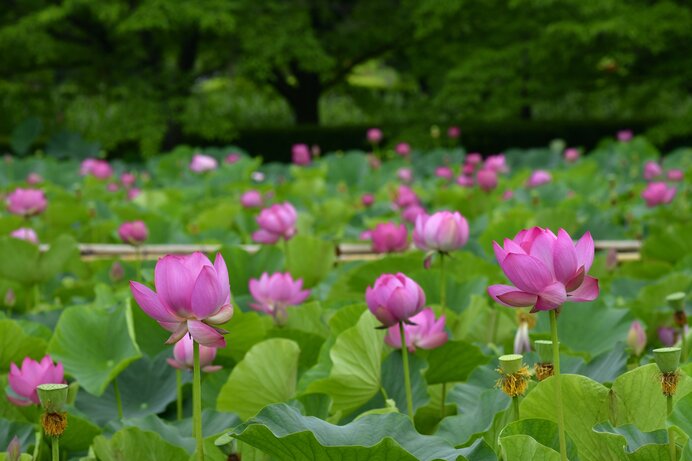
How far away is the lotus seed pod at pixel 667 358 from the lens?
834 millimetres

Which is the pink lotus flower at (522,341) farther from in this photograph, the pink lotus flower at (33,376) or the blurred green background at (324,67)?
the blurred green background at (324,67)

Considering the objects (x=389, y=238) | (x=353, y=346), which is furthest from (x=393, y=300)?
(x=389, y=238)

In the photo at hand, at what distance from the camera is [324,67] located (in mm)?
10250

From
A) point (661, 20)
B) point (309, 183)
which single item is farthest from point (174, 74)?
point (309, 183)

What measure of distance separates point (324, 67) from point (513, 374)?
952 cm

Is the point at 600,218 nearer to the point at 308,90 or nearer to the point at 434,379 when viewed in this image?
the point at 434,379

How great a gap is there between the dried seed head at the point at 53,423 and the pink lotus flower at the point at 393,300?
35 cm

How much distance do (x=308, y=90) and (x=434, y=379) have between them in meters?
11.5

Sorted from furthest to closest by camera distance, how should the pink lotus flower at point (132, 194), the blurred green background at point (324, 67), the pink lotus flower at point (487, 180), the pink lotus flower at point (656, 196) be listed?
the blurred green background at point (324, 67) < the pink lotus flower at point (132, 194) < the pink lotus flower at point (487, 180) < the pink lotus flower at point (656, 196)

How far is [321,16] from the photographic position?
12.2 metres

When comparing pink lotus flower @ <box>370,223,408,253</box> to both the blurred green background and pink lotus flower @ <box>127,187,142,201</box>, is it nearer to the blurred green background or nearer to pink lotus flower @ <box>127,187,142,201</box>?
pink lotus flower @ <box>127,187,142,201</box>

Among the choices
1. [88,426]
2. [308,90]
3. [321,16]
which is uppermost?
[321,16]

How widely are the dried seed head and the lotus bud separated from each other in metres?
0.37

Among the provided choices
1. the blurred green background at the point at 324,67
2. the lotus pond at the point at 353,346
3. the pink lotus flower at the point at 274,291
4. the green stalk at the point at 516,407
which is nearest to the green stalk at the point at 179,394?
the lotus pond at the point at 353,346
